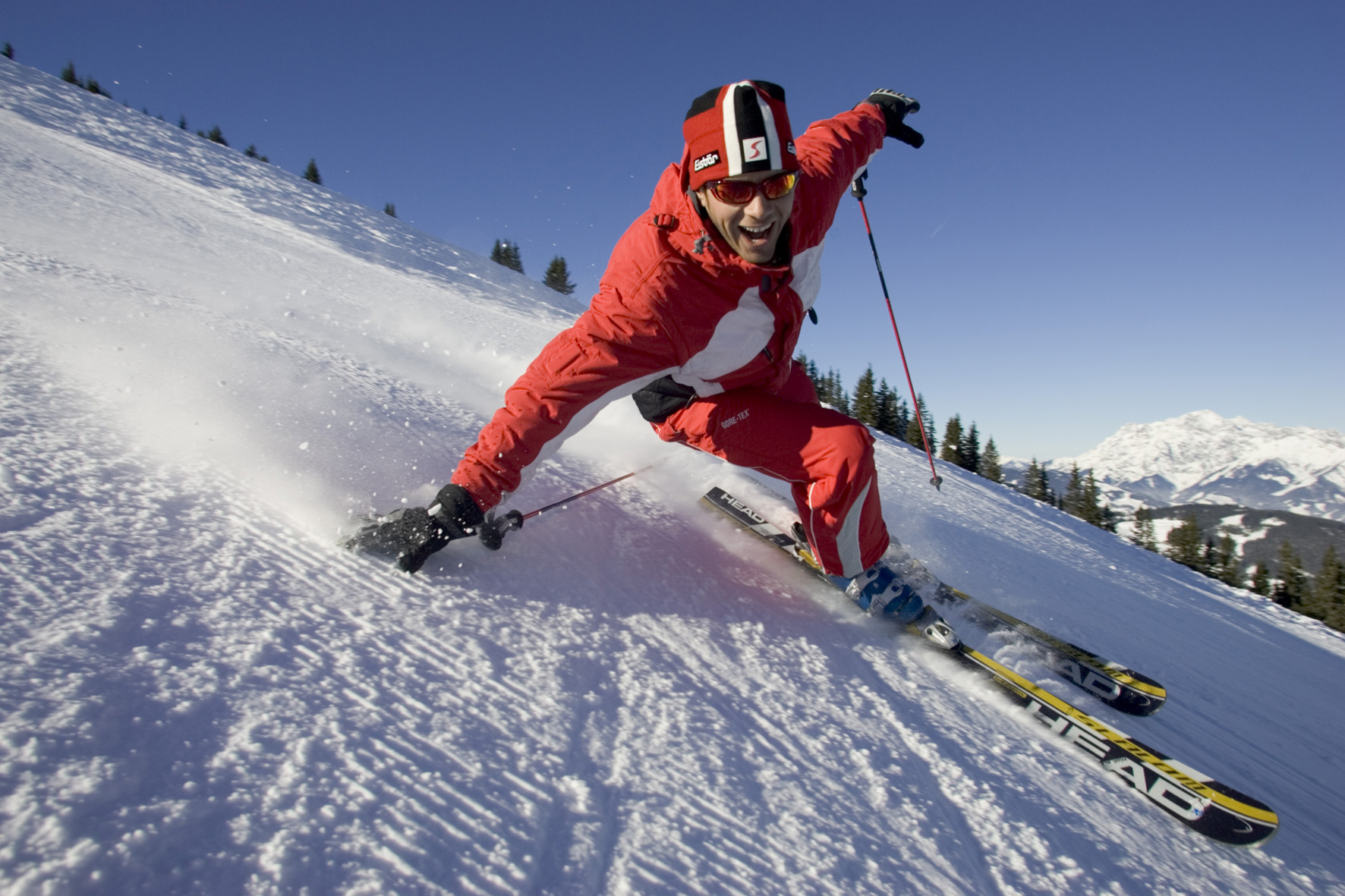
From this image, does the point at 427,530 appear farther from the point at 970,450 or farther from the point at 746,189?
the point at 970,450

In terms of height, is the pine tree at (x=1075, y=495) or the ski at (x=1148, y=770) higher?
the pine tree at (x=1075, y=495)

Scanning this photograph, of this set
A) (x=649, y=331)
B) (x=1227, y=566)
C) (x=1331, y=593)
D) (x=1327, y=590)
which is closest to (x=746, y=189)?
(x=649, y=331)

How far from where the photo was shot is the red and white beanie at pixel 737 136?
7.34ft

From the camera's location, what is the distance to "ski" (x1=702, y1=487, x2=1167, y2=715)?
2.61m

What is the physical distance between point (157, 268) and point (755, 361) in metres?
4.41

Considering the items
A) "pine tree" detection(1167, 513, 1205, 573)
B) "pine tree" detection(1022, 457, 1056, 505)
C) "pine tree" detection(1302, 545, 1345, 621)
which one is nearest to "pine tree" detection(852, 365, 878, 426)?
"pine tree" detection(1022, 457, 1056, 505)

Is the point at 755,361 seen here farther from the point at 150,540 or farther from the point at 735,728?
the point at 150,540

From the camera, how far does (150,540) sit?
1.58 meters

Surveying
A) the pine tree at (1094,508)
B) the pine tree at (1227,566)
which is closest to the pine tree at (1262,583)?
the pine tree at (1227,566)

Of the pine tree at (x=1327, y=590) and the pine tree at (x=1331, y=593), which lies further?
the pine tree at (x=1327, y=590)

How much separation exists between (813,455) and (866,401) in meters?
40.7

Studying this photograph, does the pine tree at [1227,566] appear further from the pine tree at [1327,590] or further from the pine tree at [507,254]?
the pine tree at [507,254]

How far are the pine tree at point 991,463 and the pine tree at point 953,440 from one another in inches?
102

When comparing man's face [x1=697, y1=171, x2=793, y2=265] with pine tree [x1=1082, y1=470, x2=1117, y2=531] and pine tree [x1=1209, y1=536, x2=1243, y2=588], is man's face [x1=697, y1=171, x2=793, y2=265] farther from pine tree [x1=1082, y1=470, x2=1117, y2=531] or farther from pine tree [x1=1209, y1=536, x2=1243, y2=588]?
pine tree [x1=1209, y1=536, x2=1243, y2=588]
